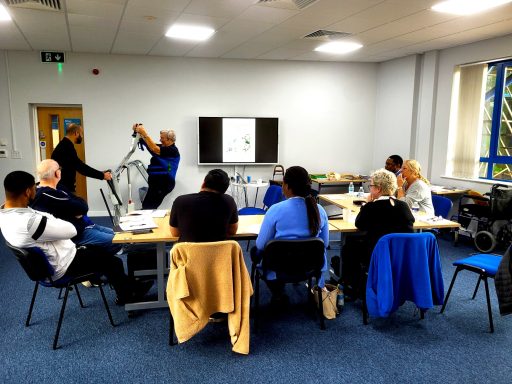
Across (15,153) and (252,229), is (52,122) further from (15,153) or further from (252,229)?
(252,229)

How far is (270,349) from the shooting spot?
266cm

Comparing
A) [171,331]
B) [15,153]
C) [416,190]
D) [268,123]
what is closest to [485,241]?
[416,190]

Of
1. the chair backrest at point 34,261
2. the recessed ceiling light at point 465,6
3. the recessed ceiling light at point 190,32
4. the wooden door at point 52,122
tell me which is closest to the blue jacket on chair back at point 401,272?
the chair backrest at point 34,261

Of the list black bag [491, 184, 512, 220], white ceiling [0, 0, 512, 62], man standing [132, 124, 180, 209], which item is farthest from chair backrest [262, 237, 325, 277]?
black bag [491, 184, 512, 220]

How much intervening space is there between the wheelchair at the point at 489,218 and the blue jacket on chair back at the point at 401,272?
2339 mm

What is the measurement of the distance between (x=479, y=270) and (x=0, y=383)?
3184 mm

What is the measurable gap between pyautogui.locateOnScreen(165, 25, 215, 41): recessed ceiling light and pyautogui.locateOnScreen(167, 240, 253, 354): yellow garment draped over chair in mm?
3270

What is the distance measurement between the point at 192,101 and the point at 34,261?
15.3ft

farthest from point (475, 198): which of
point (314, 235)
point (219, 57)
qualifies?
point (219, 57)

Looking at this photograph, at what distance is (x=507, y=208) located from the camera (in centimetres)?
461

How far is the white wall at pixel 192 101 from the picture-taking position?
630 cm

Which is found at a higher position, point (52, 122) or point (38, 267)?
point (52, 122)

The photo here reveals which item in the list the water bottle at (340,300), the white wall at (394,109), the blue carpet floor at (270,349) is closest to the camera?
the blue carpet floor at (270,349)

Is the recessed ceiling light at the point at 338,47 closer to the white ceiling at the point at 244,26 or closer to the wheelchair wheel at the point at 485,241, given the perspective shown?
the white ceiling at the point at 244,26
